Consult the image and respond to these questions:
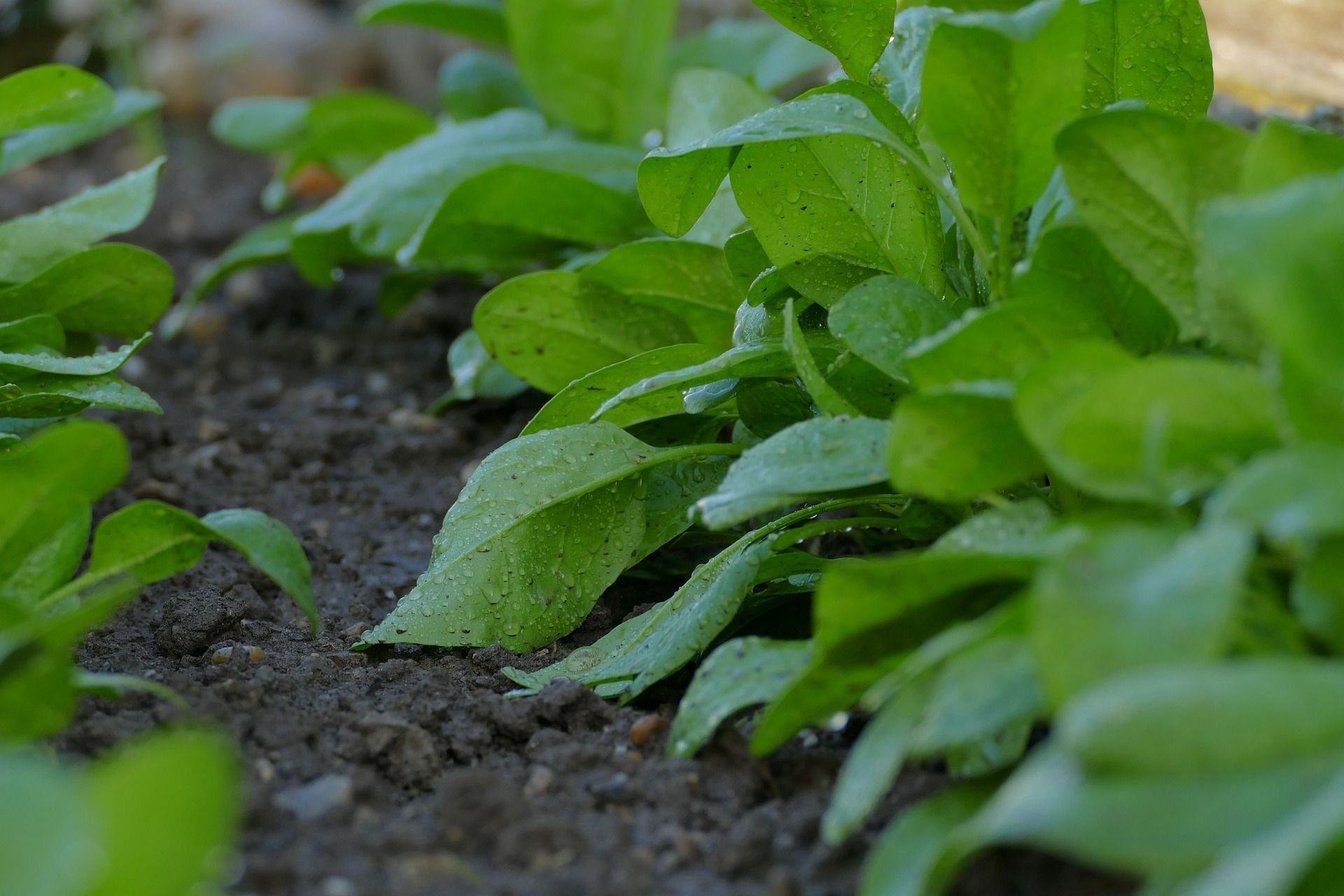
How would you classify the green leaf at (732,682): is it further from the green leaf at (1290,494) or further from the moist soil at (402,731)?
the green leaf at (1290,494)

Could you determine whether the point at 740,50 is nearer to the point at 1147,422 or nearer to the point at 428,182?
the point at 428,182

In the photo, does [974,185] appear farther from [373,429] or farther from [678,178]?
[373,429]

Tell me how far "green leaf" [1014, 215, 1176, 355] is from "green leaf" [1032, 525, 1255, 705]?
35cm

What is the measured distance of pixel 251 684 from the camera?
3.67 ft

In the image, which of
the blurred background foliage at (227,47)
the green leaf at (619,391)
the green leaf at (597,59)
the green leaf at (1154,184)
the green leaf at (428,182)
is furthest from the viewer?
the blurred background foliage at (227,47)

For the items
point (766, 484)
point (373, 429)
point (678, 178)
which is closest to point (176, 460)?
point (373, 429)

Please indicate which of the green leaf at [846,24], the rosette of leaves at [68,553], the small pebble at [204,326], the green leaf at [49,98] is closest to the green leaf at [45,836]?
the rosette of leaves at [68,553]

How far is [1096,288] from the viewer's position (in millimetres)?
1004

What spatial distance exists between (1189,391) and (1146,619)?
16 cm

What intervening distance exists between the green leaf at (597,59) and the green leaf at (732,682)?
1501 millimetres

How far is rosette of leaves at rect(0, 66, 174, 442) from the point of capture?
129cm

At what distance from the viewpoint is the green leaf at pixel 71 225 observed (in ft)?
4.97

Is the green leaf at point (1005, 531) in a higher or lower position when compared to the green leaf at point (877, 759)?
higher

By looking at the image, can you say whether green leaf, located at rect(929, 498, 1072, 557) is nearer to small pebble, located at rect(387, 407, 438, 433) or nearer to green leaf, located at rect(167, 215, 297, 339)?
small pebble, located at rect(387, 407, 438, 433)
